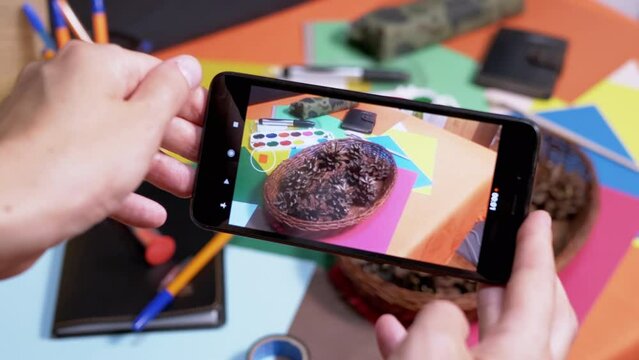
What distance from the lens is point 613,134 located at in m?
0.82

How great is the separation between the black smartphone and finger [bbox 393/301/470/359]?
0.08 meters

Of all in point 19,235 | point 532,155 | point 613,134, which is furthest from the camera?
point 613,134

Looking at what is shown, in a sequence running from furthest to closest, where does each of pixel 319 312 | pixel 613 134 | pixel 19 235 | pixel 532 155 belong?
pixel 613 134 → pixel 319 312 → pixel 532 155 → pixel 19 235

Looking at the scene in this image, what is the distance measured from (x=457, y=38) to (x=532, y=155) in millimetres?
481

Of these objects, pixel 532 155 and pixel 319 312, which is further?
pixel 319 312

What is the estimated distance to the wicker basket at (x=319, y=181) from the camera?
0.55m

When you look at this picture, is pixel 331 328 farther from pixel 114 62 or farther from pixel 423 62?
pixel 423 62

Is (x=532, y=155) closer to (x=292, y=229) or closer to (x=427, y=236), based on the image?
(x=427, y=236)

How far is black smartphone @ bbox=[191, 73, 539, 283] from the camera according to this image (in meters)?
0.54

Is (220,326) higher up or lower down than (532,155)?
lower down

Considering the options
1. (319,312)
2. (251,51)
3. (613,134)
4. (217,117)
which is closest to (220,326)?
(319,312)

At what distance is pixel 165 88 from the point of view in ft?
1.54

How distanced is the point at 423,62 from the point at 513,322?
0.55m

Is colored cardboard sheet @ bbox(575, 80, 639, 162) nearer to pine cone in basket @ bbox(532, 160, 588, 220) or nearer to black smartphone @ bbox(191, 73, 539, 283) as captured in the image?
pine cone in basket @ bbox(532, 160, 588, 220)
